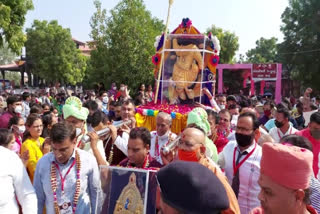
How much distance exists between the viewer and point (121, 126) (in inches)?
197

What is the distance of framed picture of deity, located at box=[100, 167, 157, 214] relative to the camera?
3.00 metres

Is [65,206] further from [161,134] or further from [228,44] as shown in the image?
[228,44]

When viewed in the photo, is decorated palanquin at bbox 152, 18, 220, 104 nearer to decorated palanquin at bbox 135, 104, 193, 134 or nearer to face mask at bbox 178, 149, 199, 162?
decorated palanquin at bbox 135, 104, 193, 134

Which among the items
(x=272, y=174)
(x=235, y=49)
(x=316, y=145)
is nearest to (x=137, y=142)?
(x=272, y=174)

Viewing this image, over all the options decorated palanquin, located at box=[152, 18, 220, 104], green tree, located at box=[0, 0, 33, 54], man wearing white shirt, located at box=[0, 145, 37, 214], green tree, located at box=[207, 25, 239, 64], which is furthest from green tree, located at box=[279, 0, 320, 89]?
man wearing white shirt, located at box=[0, 145, 37, 214]

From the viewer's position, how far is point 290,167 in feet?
6.23

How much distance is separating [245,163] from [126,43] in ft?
62.4

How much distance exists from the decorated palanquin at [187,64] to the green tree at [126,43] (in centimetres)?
1156

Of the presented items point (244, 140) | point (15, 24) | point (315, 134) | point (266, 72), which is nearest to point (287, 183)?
point (244, 140)

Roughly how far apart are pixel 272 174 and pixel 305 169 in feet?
0.55

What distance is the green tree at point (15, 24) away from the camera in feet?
47.6


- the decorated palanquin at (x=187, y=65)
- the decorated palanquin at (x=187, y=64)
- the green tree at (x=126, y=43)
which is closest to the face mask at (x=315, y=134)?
the decorated palanquin at (x=187, y=65)

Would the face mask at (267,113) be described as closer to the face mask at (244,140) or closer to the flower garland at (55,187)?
the face mask at (244,140)

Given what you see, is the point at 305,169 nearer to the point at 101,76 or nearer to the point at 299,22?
the point at 101,76
